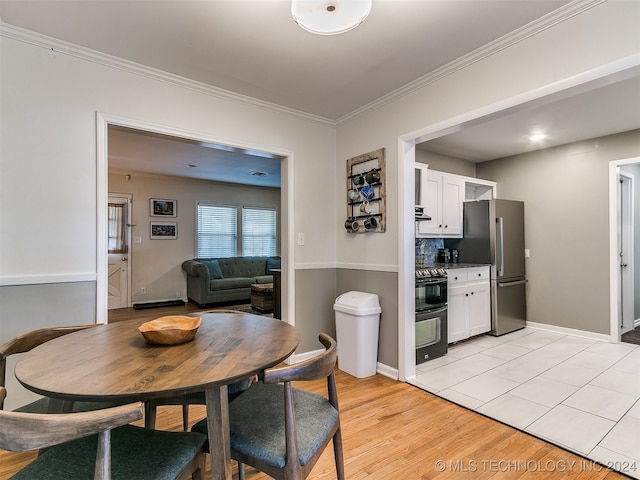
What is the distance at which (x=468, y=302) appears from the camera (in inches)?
155

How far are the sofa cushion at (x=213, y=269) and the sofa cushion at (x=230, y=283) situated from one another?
177 mm

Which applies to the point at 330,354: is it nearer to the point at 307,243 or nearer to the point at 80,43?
the point at 307,243

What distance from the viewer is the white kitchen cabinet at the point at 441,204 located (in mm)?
4008

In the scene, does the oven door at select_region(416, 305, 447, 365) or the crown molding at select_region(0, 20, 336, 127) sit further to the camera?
the oven door at select_region(416, 305, 447, 365)

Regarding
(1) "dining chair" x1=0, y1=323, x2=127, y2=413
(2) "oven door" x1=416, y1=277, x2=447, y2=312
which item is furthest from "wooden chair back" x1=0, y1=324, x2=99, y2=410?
(2) "oven door" x1=416, y1=277, x2=447, y2=312

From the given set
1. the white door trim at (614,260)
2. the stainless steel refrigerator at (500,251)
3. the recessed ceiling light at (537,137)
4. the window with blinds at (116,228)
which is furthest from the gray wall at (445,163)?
the window with blinds at (116,228)

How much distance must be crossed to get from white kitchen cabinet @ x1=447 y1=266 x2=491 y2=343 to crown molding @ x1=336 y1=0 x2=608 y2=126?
205cm

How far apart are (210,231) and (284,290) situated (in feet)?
14.5

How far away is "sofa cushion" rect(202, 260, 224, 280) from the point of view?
6.24 metres

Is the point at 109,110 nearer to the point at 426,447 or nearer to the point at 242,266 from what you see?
the point at 426,447

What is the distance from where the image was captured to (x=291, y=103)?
311 cm

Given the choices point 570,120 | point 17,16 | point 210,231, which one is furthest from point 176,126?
point 210,231

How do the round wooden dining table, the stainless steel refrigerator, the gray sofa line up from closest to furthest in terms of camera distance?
the round wooden dining table
the stainless steel refrigerator
the gray sofa

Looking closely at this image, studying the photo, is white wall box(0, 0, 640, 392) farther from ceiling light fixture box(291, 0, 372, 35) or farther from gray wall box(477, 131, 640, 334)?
gray wall box(477, 131, 640, 334)
